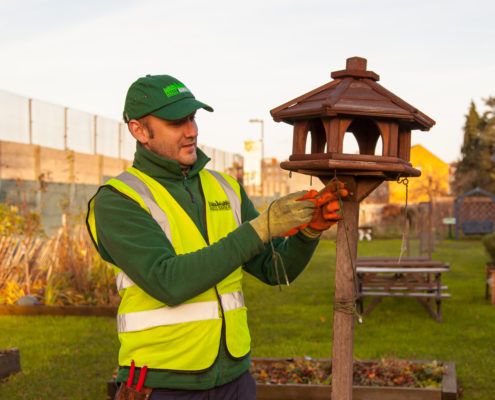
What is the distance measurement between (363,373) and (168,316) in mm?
3741

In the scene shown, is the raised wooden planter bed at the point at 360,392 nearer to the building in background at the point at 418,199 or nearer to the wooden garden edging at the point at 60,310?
the wooden garden edging at the point at 60,310

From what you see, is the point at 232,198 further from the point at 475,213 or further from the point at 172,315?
the point at 475,213

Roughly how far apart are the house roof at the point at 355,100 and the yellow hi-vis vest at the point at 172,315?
0.65m

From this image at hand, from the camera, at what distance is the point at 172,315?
231 centimetres

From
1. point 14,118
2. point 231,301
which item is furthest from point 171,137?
point 14,118

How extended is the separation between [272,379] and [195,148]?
3.47m

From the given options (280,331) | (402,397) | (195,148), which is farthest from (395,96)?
(280,331)

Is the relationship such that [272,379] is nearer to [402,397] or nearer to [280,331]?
[402,397]

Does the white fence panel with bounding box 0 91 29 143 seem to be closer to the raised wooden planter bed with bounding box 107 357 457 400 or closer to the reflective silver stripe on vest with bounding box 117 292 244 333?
the raised wooden planter bed with bounding box 107 357 457 400

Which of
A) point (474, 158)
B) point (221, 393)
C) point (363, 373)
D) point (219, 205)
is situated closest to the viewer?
point (221, 393)

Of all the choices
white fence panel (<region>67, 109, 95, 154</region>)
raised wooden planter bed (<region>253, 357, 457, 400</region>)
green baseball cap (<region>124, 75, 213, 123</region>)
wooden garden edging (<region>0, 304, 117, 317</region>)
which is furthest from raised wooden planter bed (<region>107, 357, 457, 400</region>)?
white fence panel (<region>67, 109, 95, 154</region>)

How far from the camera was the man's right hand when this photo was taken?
2.19 metres

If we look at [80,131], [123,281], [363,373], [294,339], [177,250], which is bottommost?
[294,339]

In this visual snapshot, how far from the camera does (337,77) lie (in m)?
2.59
